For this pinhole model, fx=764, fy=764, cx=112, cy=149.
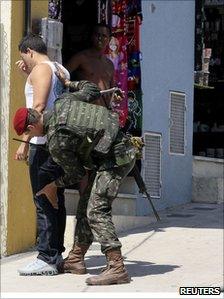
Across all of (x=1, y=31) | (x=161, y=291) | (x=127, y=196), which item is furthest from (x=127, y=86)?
(x=161, y=291)

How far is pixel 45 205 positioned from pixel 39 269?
1.68ft

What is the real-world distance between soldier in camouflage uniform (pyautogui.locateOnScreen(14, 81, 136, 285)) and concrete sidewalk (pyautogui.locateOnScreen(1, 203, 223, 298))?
27 cm

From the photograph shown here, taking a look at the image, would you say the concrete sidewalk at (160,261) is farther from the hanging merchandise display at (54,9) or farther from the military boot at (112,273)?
the hanging merchandise display at (54,9)

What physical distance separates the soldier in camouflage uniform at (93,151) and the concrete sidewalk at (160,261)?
265mm

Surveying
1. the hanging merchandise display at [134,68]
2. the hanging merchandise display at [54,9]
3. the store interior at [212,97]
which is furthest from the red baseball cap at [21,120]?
the store interior at [212,97]

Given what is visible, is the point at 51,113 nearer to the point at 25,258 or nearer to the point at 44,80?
the point at 44,80

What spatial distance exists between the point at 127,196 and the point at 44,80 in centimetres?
297

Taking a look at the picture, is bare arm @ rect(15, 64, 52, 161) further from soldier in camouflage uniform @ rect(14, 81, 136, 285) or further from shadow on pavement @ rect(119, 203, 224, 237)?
shadow on pavement @ rect(119, 203, 224, 237)

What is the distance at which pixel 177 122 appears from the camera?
32.0ft

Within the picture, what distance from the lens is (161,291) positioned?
18.1ft

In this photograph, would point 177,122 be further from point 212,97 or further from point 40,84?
point 40,84

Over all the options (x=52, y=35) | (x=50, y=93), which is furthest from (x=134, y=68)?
(x=50, y=93)

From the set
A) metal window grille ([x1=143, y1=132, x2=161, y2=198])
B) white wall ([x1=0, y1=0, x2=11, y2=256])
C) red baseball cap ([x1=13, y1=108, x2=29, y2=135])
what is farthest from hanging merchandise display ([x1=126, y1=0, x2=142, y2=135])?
red baseball cap ([x1=13, y1=108, x2=29, y2=135])

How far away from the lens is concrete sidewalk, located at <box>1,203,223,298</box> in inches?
224
